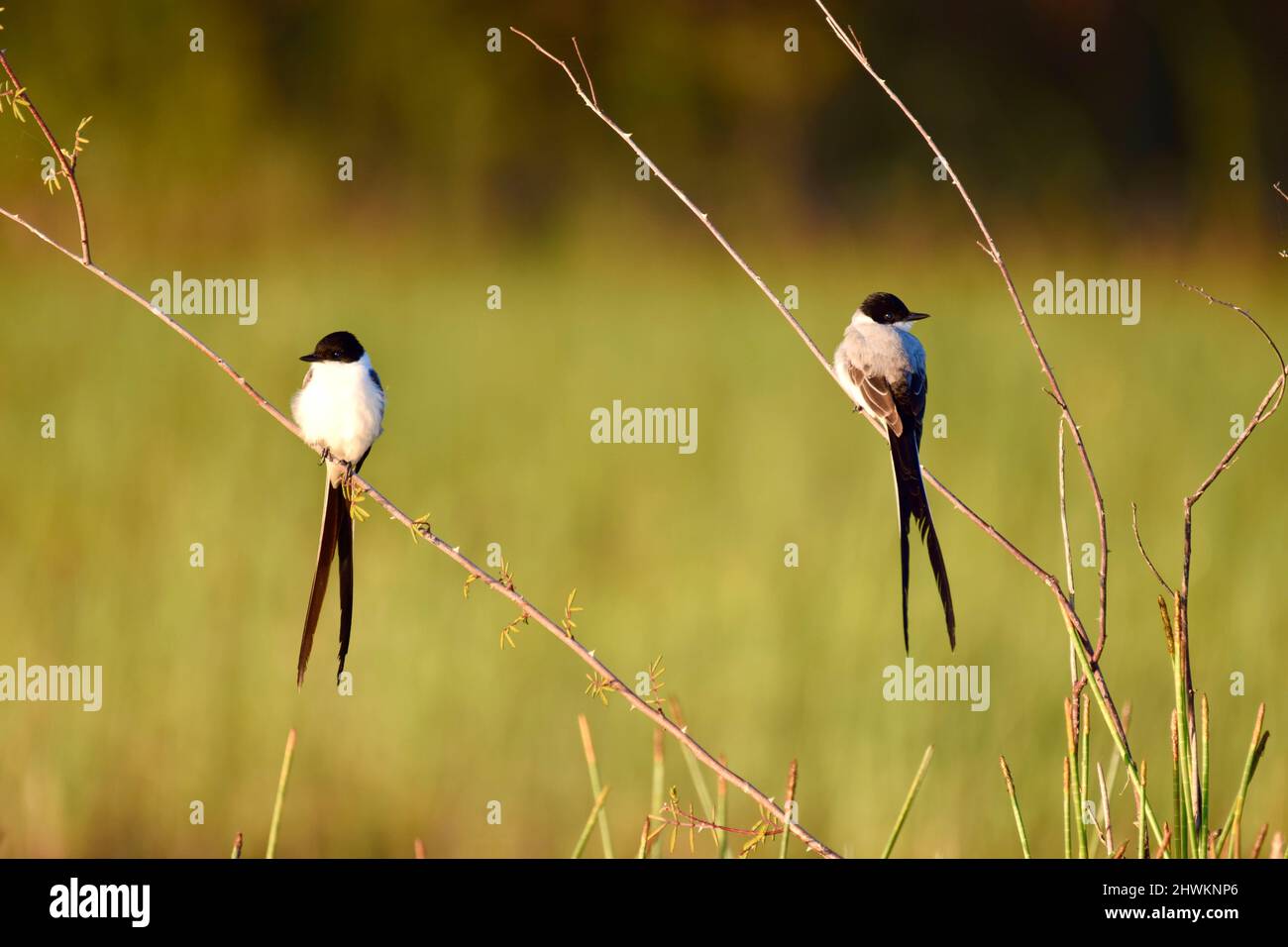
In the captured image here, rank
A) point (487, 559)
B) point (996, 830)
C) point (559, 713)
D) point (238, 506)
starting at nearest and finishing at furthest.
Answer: point (996, 830) → point (559, 713) → point (487, 559) → point (238, 506)

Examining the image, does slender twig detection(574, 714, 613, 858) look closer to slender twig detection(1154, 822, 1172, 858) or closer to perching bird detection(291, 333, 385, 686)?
perching bird detection(291, 333, 385, 686)

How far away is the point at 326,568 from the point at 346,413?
0.45 meters

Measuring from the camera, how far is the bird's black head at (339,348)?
1.77 meters

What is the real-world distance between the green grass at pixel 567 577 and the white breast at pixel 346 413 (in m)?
2.51

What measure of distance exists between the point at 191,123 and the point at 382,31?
3.87m

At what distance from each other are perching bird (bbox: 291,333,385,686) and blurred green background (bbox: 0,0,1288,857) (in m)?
0.45

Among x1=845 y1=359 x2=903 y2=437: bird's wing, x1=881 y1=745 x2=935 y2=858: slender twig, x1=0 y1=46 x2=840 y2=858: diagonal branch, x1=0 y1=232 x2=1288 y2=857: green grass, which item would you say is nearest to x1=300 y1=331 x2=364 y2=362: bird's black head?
x1=0 y1=46 x2=840 y2=858: diagonal branch

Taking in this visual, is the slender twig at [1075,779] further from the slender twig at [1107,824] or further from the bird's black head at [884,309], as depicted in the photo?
the bird's black head at [884,309]

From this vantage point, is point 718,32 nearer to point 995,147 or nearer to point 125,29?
point 995,147

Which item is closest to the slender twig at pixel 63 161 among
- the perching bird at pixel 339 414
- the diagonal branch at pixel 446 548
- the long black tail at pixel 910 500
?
the diagonal branch at pixel 446 548

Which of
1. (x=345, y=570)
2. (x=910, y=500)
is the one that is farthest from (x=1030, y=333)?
(x=345, y=570)

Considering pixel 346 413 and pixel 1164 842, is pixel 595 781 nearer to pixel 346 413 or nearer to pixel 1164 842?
pixel 346 413

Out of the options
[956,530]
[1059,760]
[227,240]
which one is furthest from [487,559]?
[227,240]

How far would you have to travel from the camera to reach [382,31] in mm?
17984
